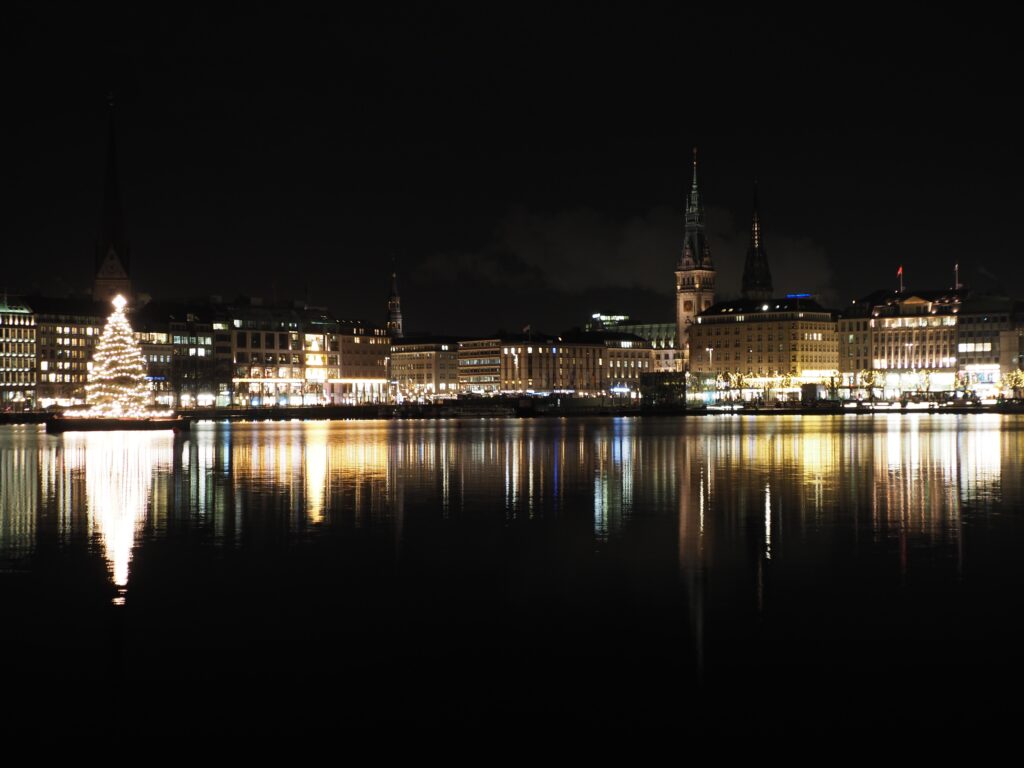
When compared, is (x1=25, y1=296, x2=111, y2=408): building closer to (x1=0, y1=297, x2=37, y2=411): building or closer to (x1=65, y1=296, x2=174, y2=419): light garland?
(x1=0, y1=297, x2=37, y2=411): building

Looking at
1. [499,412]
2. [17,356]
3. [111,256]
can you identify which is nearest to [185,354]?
[111,256]

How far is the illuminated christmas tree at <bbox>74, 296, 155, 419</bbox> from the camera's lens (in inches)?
3265

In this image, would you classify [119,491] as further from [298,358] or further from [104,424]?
[298,358]

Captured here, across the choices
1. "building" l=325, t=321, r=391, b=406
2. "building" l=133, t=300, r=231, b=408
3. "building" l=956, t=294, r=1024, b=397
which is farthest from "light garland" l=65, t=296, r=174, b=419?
"building" l=956, t=294, r=1024, b=397

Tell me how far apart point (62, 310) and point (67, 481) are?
137 meters

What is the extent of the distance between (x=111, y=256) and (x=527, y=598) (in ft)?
541

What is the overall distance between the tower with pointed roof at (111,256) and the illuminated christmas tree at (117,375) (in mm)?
89451

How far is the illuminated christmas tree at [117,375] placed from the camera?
8294cm

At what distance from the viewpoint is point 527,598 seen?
1788 centimetres

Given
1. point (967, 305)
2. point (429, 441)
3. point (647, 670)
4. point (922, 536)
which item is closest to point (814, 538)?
point (922, 536)

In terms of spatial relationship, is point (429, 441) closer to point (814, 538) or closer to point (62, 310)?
point (814, 538)

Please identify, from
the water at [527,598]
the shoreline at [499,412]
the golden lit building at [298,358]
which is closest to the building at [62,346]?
the golden lit building at [298,358]

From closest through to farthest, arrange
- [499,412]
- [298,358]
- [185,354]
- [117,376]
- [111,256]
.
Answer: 1. [117,376]
2. [499,412]
3. [111,256]
4. [185,354]
5. [298,358]

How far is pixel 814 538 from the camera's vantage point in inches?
933
